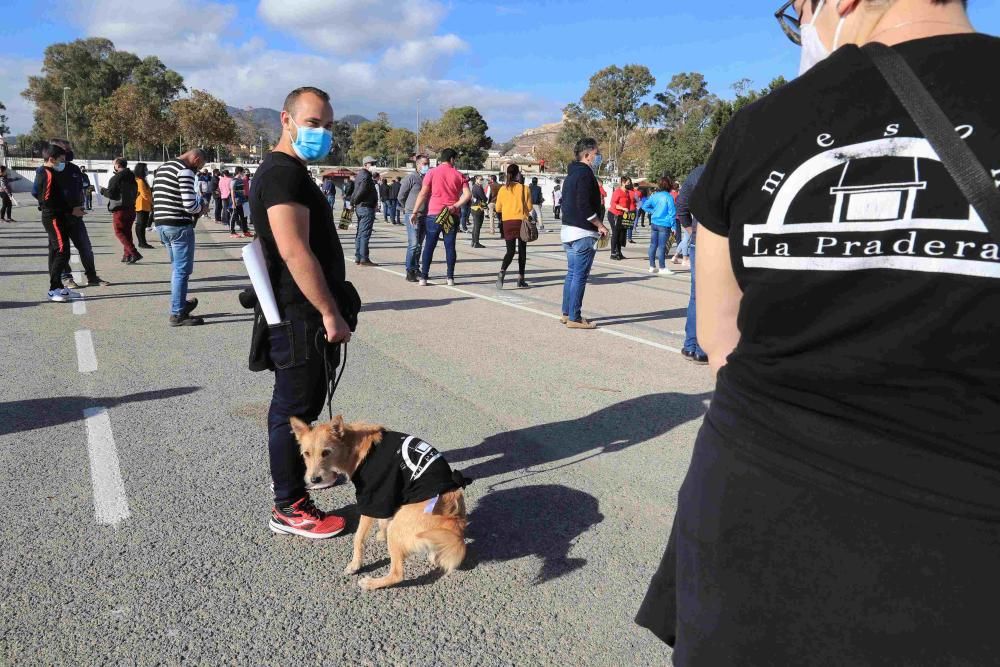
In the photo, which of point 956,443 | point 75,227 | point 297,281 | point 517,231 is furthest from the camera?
point 517,231

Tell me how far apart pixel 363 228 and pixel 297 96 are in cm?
934

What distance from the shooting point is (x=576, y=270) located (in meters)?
7.63

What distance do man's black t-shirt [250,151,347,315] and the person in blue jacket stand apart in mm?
10364

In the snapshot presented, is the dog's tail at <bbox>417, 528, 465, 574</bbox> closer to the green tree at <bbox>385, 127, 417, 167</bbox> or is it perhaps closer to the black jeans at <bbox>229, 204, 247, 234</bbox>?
the black jeans at <bbox>229, 204, 247, 234</bbox>

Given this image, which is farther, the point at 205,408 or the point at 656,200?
the point at 656,200

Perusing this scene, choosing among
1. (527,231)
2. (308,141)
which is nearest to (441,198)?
(527,231)

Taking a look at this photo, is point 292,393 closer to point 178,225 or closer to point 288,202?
point 288,202

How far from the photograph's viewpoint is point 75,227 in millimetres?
8750

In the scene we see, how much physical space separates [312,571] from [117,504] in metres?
1.22

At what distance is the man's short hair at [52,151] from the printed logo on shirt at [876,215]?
9634 mm

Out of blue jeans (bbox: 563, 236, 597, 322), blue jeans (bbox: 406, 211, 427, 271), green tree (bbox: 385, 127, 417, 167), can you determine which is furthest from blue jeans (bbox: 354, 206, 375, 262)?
green tree (bbox: 385, 127, 417, 167)

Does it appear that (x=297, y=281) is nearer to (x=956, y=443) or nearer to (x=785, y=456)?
(x=785, y=456)

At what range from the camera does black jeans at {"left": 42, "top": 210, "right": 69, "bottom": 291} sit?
8.49 metres

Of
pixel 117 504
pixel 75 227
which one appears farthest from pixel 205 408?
pixel 75 227
